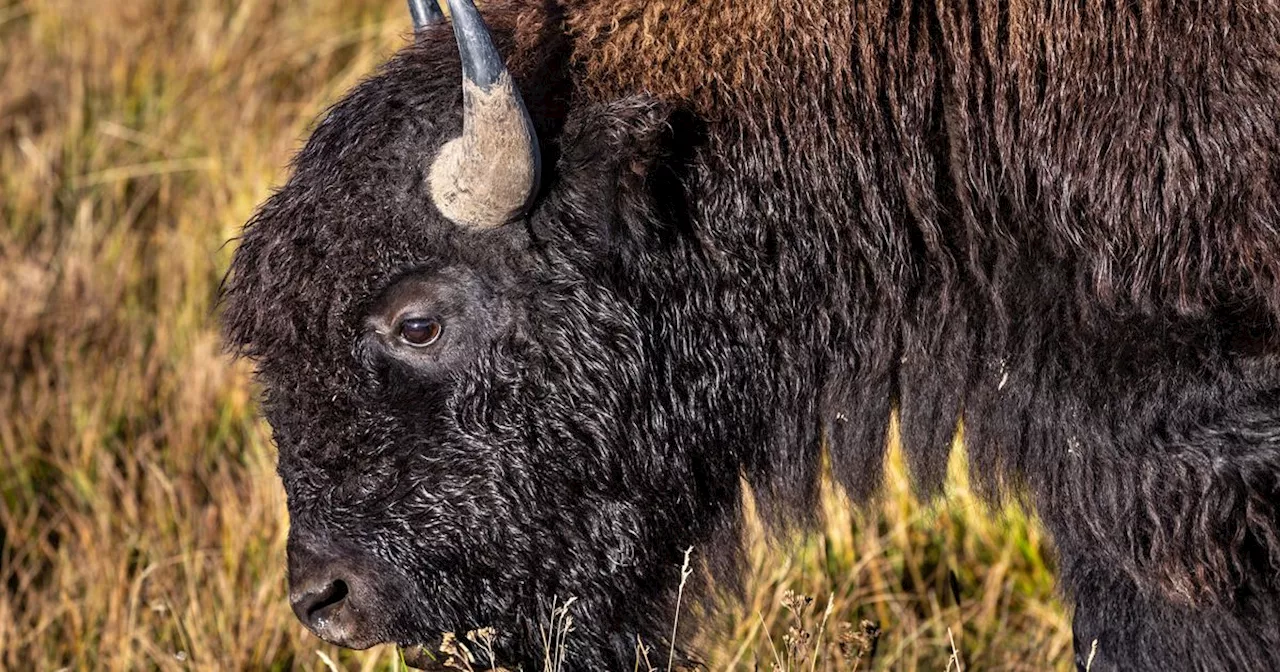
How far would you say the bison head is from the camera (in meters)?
3.33

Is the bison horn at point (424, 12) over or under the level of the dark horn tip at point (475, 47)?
under

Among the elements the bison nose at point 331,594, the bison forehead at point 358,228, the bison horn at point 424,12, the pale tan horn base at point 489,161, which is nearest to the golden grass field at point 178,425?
the bison horn at point 424,12

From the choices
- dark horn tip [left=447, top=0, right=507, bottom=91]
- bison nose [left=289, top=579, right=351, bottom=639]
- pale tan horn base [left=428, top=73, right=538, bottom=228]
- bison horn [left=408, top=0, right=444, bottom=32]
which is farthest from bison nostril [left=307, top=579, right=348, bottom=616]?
bison horn [left=408, top=0, right=444, bottom=32]

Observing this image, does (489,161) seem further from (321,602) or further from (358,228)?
(321,602)

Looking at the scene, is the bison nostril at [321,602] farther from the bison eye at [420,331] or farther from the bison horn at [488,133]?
the bison horn at [488,133]

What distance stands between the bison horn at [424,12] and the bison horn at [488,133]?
546 mm

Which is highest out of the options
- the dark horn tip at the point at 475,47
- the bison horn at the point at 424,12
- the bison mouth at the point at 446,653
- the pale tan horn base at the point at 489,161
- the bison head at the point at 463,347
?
the dark horn tip at the point at 475,47

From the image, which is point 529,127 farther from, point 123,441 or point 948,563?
point 123,441

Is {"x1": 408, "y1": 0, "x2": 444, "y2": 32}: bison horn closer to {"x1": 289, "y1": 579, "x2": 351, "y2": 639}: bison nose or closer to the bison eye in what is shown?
the bison eye

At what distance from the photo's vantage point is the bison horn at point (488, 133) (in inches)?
124

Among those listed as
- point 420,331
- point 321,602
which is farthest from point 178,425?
point 420,331

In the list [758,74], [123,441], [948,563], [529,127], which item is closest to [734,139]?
[758,74]

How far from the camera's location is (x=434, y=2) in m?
3.76

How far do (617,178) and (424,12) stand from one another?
2.43 ft
